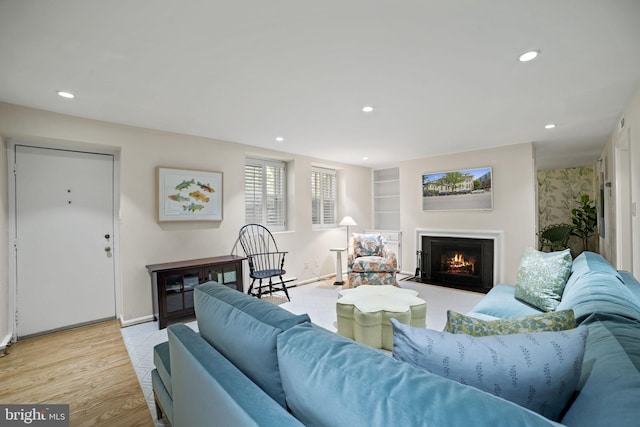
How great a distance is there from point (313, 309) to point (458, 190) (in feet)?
11.0

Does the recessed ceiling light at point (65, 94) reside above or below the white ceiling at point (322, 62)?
below

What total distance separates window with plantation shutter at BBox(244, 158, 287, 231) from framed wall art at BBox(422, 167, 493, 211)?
273cm

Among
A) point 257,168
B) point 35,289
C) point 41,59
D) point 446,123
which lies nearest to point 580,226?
point 446,123

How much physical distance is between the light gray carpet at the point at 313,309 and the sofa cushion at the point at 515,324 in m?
1.88

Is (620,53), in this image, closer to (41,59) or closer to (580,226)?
(41,59)

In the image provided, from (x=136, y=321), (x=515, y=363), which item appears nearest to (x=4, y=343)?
(x=136, y=321)

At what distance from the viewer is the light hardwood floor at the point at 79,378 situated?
1888 millimetres

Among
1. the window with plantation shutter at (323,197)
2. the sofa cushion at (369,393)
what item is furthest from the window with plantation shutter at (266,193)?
the sofa cushion at (369,393)

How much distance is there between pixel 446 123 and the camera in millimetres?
3453

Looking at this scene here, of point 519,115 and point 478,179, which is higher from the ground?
point 519,115

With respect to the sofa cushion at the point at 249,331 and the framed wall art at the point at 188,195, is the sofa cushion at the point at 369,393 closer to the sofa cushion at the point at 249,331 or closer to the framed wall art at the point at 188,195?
the sofa cushion at the point at 249,331

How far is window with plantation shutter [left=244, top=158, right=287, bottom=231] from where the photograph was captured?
4.66 meters

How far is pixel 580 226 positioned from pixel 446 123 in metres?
5.50

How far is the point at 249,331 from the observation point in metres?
1.04
